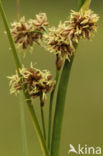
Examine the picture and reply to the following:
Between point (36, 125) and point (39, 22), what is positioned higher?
point (39, 22)

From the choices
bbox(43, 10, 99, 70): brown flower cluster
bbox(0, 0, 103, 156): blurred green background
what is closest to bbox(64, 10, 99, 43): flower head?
bbox(43, 10, 99, 70): brown flower cluster

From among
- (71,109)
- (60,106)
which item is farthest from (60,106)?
(71,109)

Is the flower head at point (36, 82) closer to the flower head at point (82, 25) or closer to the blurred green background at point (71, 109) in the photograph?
the flower head at point (82, 25)

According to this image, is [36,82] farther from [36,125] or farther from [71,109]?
[71,109]

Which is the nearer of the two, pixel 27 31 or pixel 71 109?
pixel 27 31

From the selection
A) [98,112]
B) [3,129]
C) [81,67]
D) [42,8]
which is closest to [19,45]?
[3,129]

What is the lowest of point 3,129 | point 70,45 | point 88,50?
point 3,129

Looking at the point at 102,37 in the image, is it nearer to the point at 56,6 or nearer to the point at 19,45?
the point at 56,6
